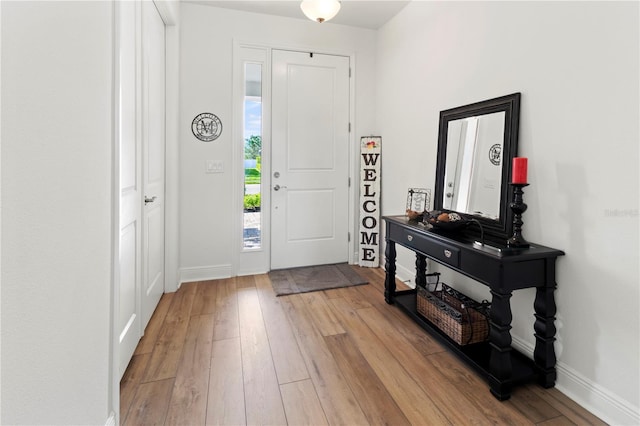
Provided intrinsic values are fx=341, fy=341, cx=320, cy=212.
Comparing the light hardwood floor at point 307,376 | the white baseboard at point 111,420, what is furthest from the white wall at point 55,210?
the light hardwood floor at point 307,376

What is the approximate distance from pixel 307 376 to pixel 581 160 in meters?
1.76

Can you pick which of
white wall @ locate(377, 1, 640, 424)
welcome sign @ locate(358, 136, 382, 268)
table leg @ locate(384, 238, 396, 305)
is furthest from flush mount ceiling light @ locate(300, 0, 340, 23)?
table leg @ locate(384, 238, 396, 305)

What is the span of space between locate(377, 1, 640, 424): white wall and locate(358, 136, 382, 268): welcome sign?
1.42 m

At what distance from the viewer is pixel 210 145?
10.8 feet

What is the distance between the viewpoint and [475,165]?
7.64 ft

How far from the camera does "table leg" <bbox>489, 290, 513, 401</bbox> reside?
5.46ft

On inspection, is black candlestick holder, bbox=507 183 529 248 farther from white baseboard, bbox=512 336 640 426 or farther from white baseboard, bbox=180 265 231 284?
white baseboard, bbox=180 265 231 284

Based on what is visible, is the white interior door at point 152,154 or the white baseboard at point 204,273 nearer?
the white interior door at point 152,154

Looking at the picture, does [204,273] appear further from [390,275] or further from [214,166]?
[390,275]

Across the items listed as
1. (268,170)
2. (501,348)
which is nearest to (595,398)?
(501,348)

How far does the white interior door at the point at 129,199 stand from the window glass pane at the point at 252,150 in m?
1.43

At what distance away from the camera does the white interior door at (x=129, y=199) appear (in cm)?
178

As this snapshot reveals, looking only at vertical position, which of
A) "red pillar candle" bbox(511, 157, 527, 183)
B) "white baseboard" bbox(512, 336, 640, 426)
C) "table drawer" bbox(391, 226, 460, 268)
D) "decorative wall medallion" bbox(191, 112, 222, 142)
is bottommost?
"white baseboard" bbox(512, 336, 640, 426)

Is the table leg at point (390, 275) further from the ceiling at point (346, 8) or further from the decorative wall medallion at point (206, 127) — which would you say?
the ceiling at point (346, 8)
